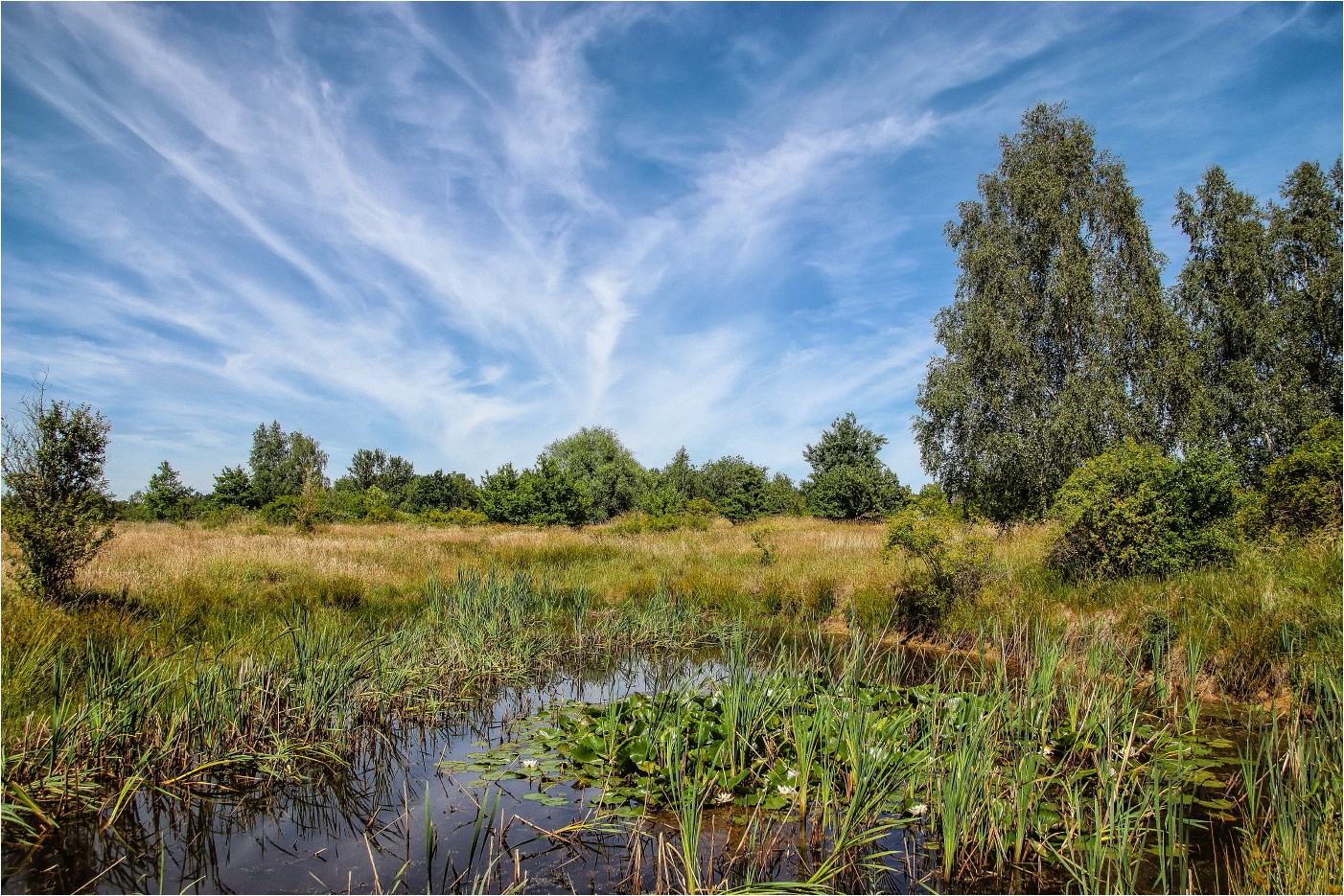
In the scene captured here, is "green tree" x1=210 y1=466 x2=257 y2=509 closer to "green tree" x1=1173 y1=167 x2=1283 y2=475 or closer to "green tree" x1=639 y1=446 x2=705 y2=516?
"green tree" x1=639 y1=446 x2=705 y2=516

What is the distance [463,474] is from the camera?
206ft

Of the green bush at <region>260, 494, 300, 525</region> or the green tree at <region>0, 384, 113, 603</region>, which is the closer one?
the green tree at <region>0, 384, 113, 603</region>

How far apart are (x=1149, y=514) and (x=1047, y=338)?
15.3 metres

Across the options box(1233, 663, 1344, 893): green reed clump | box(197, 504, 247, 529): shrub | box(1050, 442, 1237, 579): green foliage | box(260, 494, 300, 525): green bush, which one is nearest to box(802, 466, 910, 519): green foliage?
box(1050, 442, 1237, 579): green foliage

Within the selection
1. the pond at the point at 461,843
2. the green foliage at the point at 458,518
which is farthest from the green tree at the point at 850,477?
the pond at the point at 461,843

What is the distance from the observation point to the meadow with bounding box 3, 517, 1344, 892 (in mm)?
3766

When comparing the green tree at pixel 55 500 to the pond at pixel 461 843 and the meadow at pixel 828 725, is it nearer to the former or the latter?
the meadow at pixel 828 725

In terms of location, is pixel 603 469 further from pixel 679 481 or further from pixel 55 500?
pixel 55 500

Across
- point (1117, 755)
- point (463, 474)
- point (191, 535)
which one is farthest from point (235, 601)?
point (463, 474)

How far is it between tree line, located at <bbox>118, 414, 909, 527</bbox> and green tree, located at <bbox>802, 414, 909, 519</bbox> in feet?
0.22

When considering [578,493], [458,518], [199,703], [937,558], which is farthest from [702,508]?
[199,703]

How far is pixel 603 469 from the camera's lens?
5384 centimetres

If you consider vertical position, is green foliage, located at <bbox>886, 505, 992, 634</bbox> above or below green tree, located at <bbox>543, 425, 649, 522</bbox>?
below

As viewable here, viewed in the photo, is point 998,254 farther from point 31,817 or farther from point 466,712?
point 31,817
